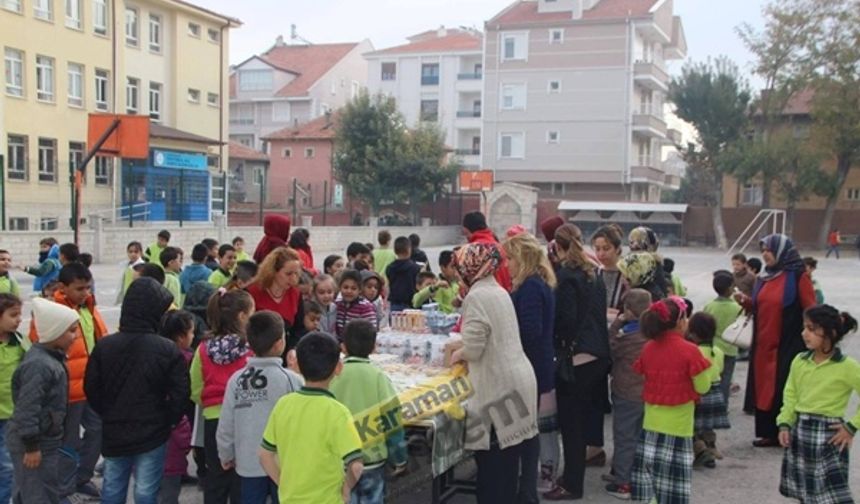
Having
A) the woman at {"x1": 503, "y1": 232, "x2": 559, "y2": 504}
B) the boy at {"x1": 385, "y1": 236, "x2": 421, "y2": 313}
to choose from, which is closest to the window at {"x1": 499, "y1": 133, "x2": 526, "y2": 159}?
the boy at {"x1": 385, "y1": 236, "x2": 421, "y2": 313}

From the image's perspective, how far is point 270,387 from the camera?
165 inches

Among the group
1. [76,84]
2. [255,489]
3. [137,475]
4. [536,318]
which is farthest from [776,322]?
[76,84]

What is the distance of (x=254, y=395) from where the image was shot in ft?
13.8

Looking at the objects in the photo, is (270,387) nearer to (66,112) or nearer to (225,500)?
(225,500)

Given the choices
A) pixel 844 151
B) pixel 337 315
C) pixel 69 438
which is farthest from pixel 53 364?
pixel 844 151

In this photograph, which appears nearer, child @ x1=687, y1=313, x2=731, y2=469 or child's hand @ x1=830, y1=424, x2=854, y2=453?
child's hand @ x1=830, y1=424, x2=854, y2=453

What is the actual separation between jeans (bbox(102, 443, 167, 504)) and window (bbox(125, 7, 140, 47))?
34815 mm

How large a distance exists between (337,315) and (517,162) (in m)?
45.6

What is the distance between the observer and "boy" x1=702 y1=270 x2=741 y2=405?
7924 mm

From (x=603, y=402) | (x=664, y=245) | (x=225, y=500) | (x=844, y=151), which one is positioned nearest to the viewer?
(x=225, y=500)

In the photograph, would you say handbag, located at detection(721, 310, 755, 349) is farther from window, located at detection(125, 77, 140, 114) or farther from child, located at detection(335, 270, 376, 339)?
window, located at detection(125, 77, 140, 114)

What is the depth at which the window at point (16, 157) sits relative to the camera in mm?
29641

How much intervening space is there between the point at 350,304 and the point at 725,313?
381 cm

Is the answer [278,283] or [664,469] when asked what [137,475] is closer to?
[278,283]
